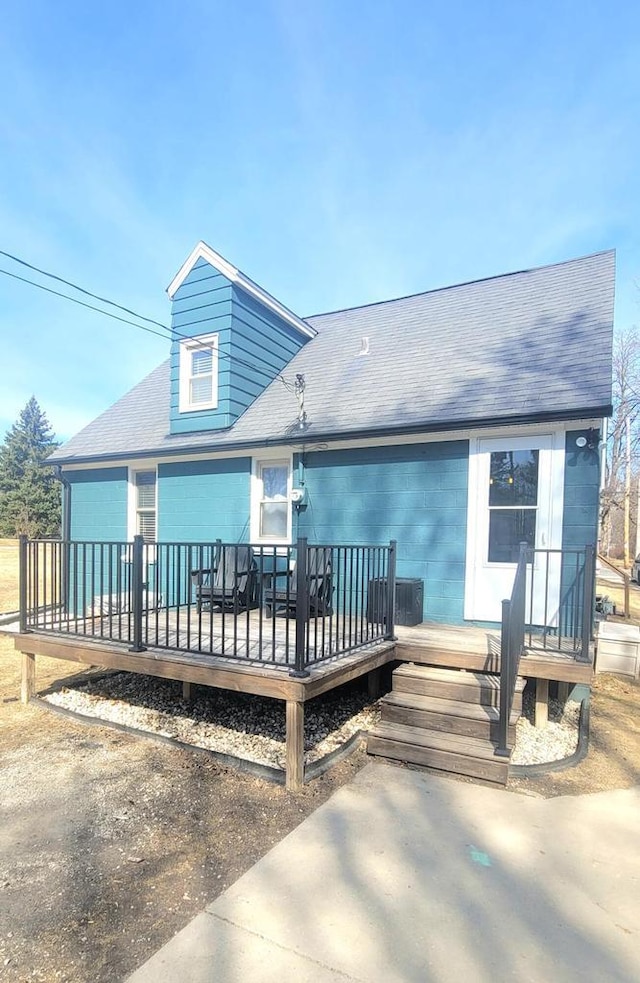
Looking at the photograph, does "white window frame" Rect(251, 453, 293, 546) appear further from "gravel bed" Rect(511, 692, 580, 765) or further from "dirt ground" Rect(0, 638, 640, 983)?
"gravel bed" Rect(511, 692, 580, 765)

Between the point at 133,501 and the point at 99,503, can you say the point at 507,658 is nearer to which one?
the point at 133,501

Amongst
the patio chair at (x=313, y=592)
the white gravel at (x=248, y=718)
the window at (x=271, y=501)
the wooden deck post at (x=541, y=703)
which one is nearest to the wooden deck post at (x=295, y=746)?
the white gravel at (x=248, y=718)

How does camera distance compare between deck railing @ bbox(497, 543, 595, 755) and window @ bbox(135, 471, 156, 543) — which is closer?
deck railing @ bbox(497, 543, 595, 755)

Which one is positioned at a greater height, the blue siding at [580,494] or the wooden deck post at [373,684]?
the blue siding at [580,494]

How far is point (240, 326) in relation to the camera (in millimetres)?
7480

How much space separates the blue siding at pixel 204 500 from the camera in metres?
7.15

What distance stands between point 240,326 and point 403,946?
23.2ft

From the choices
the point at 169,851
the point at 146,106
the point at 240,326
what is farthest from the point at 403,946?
the point at 146,106

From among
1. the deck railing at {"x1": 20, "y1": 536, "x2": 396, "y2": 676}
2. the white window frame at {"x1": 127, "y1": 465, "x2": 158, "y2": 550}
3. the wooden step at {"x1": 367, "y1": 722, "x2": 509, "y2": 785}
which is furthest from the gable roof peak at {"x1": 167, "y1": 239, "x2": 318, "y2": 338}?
the wooden step at {"x1": 367, "y1": 722, "x2": 509, "y2": 785}

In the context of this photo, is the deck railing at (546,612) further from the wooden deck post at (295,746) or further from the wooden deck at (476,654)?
the wooden deck post at (295,746)

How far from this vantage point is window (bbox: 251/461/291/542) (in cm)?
693

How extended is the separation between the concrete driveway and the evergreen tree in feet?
80.0

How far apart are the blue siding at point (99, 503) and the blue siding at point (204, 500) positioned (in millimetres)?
1017

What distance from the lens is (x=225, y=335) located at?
7.37 m
